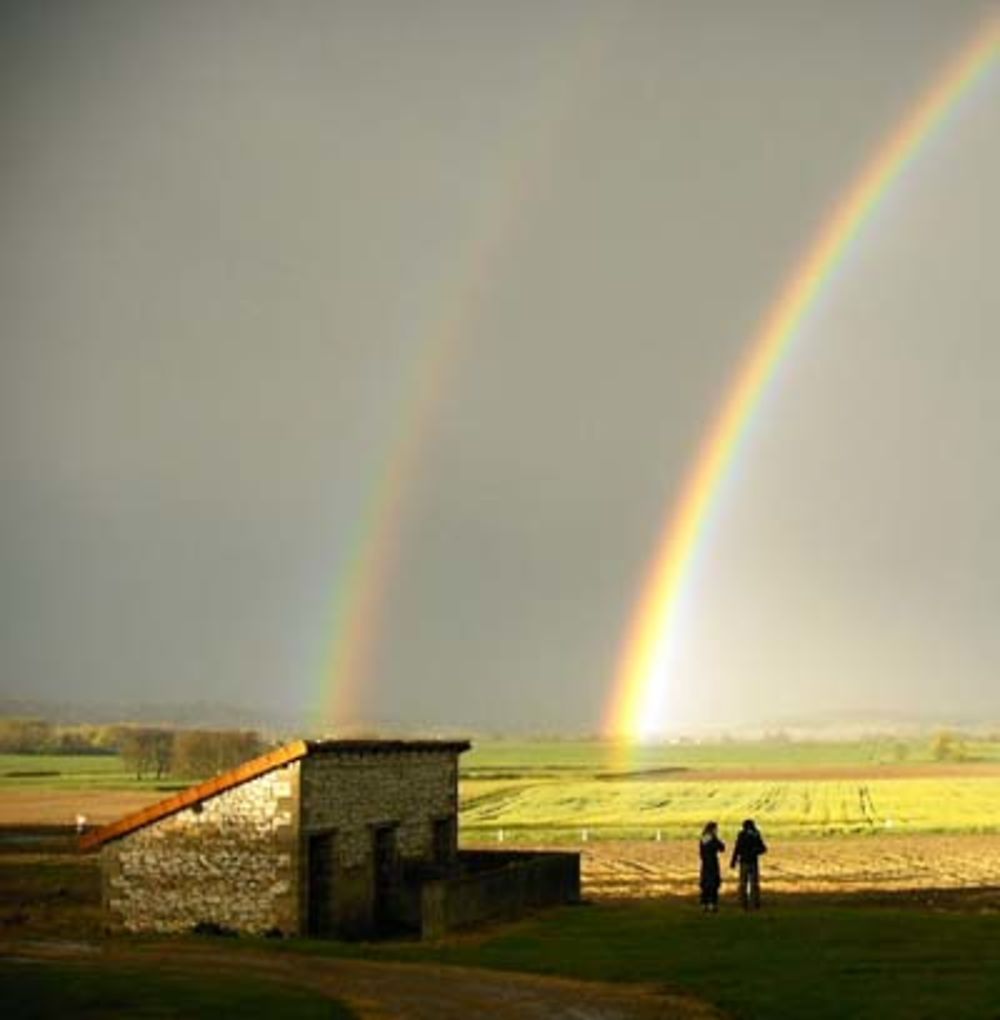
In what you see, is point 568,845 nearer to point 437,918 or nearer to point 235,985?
point 437,918

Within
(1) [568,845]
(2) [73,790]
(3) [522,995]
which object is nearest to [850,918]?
(3) [522,995]

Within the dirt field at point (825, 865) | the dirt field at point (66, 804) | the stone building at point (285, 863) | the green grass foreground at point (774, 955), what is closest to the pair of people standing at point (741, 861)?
the green grass foreground at point (774, 955)

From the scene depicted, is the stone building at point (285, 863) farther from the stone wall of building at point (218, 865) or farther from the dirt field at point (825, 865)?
the dirt field at point (825, 865)

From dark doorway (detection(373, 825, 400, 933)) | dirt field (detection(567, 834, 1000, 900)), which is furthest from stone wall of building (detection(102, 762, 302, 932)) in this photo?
dirt field (detection(567, 834, 1000, 900))

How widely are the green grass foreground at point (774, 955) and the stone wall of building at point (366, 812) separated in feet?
12.1

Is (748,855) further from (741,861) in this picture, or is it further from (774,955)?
(774,955)

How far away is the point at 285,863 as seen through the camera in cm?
3484

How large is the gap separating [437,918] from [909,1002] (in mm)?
13549

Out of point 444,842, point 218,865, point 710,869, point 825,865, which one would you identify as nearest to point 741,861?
point 710,869

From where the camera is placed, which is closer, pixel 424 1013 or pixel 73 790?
pixel 424 1013

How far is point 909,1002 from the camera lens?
22.8 m

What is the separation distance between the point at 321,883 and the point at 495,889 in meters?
3.96

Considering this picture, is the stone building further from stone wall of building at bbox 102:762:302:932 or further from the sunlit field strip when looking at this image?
the sunlit field strip

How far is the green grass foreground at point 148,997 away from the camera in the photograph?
73.0 feet
